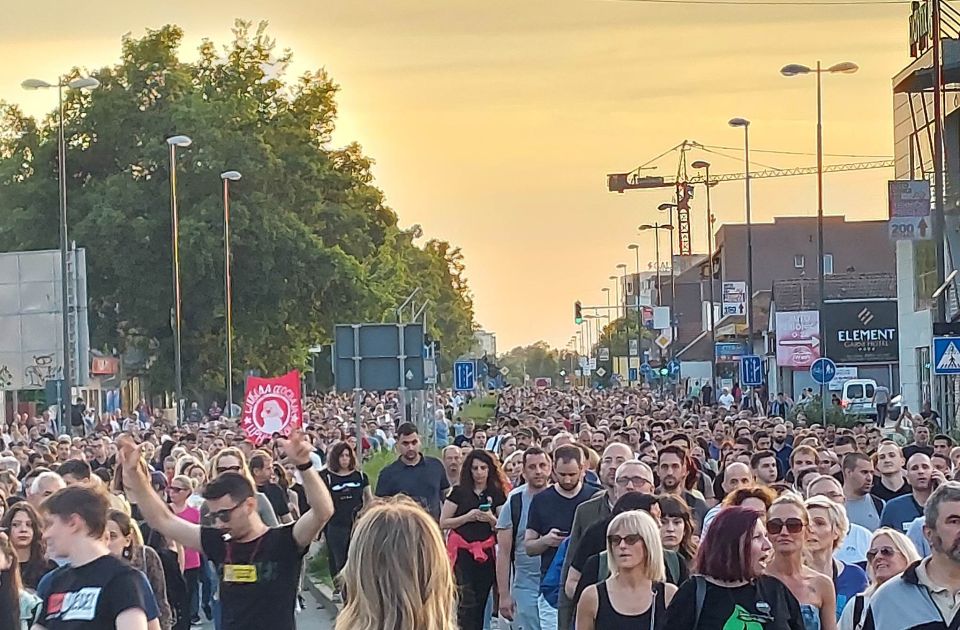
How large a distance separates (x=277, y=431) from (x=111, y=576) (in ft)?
57.1

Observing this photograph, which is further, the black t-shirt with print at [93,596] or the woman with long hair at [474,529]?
the woman with long hair at [474,529]

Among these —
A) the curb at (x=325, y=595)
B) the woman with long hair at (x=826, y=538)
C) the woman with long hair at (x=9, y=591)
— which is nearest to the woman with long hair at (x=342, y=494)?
the curb at (x=325, y=595)

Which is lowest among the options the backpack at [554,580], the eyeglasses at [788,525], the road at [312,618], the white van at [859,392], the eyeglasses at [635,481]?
the road at [312,618]

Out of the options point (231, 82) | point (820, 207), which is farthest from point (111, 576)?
point (231, 82)

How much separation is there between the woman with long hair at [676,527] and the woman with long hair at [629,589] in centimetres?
116

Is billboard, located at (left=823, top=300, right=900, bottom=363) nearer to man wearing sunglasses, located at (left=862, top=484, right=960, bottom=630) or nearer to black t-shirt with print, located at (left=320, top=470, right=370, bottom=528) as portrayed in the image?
black t-shirt with print, located at (left=320, top=470, right=370, bottom=528)

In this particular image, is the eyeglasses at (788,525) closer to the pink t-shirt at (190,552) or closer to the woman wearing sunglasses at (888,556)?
the woman wearing sunglasses at (888,556)

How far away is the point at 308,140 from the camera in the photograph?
6500 cm

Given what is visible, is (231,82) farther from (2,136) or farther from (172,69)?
(2,136)

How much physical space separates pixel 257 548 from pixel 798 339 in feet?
162

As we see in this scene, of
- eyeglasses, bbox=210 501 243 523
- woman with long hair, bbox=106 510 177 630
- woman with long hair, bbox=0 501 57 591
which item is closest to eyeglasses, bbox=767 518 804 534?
eyeglasses, bbox=210 501 243 523

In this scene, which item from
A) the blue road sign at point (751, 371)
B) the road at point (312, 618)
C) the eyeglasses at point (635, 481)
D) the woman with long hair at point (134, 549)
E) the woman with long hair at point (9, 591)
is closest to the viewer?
the woman with long hair at point (9, 591)

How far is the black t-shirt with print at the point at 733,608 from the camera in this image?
273 inches

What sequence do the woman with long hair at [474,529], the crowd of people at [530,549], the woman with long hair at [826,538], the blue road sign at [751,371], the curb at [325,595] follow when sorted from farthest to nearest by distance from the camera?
A: the blue road sign at [751,371]
the curb at [325,595]
the woman with long hair at [474,529]
the woman with long hair at [826,538]
the crowd of people at [530,549]
